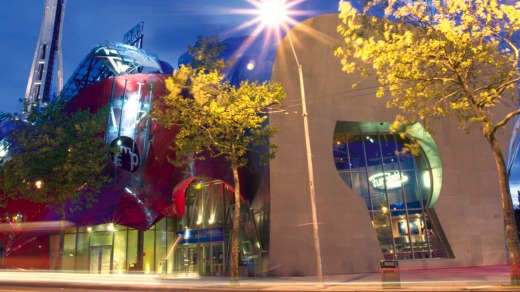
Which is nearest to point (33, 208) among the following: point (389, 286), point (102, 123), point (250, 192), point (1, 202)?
point (1, 202)

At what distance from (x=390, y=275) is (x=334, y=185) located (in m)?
10.1

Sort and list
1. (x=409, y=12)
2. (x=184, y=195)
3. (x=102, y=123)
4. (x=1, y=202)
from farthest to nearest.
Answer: (x=184, y=195)
(x=1, y=202)
(x=102, y=123)
(x=409, y=12)

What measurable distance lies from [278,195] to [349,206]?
4.50 metres

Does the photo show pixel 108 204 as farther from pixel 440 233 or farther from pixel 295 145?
pixel 440 233

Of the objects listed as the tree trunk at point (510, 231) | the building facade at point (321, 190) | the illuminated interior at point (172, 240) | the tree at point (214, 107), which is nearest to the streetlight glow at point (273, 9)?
the tree at point (214, 107)

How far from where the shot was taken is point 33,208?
1303 inches

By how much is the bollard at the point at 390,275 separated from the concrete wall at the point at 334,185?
8457mm

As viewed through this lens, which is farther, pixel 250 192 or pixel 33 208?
pixel 33 208

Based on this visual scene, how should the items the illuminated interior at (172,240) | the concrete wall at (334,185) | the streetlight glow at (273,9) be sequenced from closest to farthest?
the streetlight glow at (273,9) → the concrete wall at (334,185) → the illuminated interior at (172,240)

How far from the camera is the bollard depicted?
47.8 feet

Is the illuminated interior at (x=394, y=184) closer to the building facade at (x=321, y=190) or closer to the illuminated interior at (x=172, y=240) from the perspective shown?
the building facade at (x=321, y=190)

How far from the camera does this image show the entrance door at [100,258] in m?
33.0

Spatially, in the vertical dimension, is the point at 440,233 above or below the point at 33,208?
below

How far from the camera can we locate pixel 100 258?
33344 millimetres
